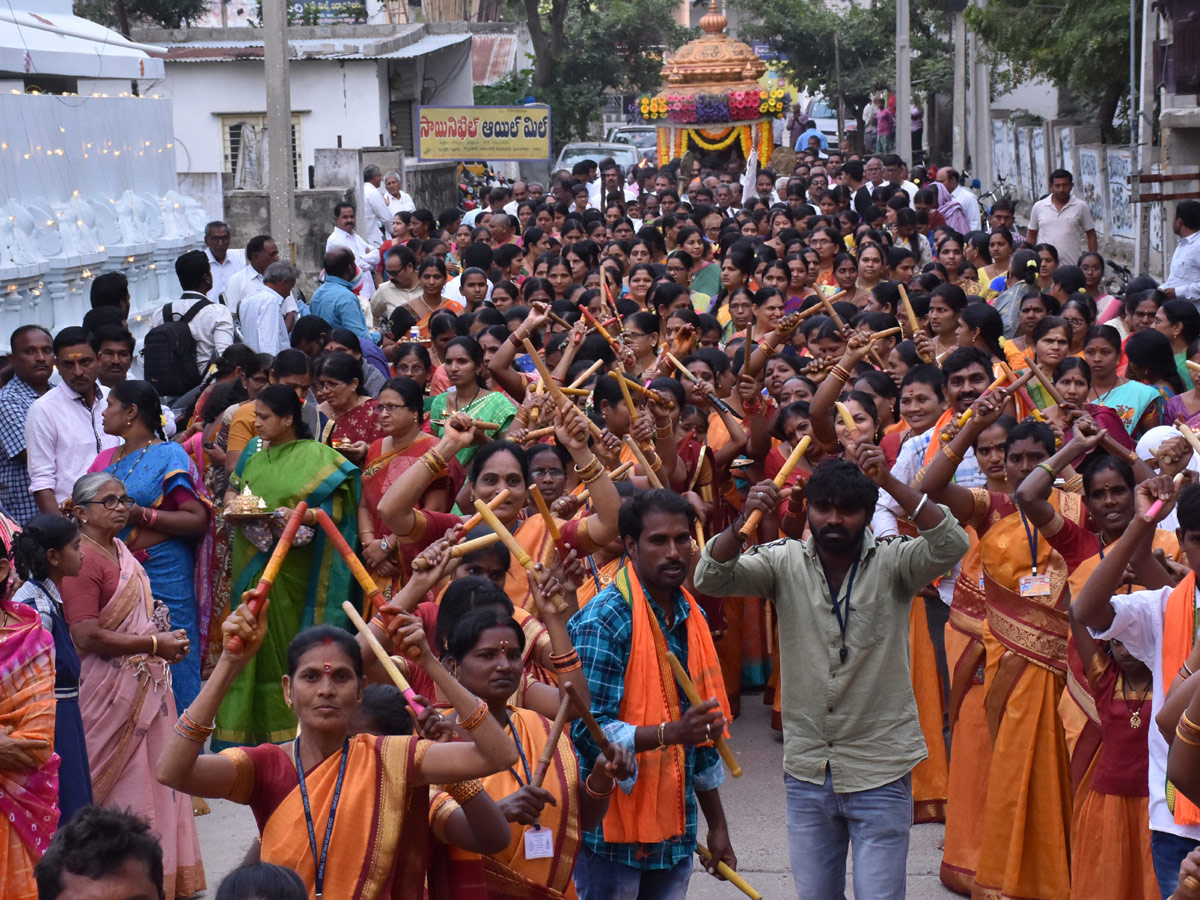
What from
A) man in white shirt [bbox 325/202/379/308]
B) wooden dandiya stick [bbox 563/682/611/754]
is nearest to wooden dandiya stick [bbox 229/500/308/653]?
wooden dandiya stick [bbox 563/682/611/754]

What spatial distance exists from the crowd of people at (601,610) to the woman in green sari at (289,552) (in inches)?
0.6

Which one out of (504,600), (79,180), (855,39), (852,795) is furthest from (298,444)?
(855,39)

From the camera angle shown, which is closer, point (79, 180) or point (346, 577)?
point (346, 577)

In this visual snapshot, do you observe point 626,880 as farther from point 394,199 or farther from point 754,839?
point 394,199

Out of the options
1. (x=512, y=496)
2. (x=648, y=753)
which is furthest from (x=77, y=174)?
(x=648, y=753)

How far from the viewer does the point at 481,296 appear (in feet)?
33.4

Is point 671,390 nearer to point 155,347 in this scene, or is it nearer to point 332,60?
point 155,347

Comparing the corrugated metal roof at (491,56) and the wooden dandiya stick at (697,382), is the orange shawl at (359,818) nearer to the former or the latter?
the wooden dandiya stick at (697,382)

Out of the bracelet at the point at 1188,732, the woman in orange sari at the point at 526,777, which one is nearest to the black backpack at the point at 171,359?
the woman in orange sari at the point at 526,777

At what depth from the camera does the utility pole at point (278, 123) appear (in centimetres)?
1428

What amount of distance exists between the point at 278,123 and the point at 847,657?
11.2m

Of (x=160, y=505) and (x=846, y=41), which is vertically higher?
(x=846, y=41)

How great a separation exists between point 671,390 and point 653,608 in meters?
2.64

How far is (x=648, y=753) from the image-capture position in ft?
13.9
